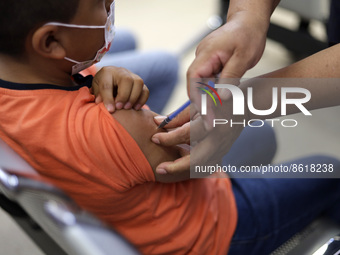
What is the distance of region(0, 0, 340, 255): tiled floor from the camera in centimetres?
183

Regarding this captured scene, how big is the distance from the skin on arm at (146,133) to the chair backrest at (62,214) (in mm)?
270

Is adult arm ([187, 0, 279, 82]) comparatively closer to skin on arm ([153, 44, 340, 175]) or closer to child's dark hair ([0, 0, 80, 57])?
skin on arm ([153, 44, 340, 175])

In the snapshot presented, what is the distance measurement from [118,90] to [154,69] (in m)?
0.67

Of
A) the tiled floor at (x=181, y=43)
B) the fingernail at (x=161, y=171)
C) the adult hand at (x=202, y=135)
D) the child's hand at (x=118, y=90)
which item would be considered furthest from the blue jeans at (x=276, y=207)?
the tiled floor at (x=181, y=43)

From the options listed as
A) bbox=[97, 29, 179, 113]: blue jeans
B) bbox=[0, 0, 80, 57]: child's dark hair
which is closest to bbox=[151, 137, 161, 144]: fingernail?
bbox=[0, 0, 80, 57]: child's dark hair

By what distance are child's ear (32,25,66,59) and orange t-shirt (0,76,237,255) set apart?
0.06 meters

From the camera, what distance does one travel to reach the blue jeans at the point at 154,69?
147 centimetres

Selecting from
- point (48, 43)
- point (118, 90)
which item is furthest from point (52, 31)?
point (118, 90)

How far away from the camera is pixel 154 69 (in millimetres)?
1522

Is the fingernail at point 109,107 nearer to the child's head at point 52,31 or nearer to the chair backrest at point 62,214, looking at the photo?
the child's head at point 52,31

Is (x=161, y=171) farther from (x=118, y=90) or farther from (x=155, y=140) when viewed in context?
(x=118, y=90)

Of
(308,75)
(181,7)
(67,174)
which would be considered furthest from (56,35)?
(181,7)

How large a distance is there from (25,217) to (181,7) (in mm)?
3042

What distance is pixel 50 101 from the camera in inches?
31.8
